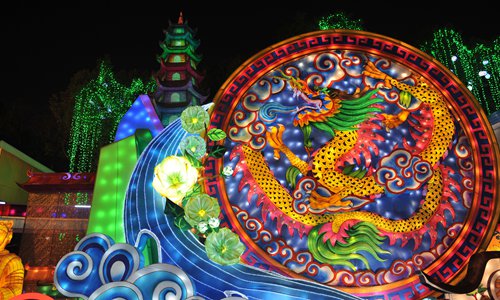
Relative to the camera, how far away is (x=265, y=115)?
4.46 meters

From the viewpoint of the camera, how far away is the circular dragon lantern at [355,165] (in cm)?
405

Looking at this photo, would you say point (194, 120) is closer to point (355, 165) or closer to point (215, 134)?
point (215, 134)

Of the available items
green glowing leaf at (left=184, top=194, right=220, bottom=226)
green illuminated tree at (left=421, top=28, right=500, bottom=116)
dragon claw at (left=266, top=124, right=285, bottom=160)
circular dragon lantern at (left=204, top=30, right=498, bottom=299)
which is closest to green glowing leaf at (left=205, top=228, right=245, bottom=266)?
green glowing leaf at (left=184, top=194, right=220, bottom=226)

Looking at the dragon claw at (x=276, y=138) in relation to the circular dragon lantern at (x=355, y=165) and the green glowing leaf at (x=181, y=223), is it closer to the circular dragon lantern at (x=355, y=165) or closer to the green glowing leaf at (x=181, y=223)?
the circular dragon lantern at (x=355, y=165)

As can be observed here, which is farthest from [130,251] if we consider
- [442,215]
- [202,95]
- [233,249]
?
[202,95]

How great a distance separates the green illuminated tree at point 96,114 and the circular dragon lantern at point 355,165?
12.5 metres

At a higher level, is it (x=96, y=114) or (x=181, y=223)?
(x=96, y=114)

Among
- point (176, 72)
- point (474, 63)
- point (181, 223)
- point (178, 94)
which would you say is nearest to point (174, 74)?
point (176, 72)

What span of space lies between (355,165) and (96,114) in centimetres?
1425

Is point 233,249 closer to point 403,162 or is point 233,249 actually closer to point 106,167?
point 106,167

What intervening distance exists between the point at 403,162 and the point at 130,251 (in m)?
3.06

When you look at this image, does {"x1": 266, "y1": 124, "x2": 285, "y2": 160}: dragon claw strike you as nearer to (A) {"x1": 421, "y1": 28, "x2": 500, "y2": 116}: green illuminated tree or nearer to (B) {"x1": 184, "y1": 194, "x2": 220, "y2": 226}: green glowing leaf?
(B) {"x1": 184, "y1": 194, "x2": 220, "y2": 226}: green glowing leaf

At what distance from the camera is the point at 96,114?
53.7 ft

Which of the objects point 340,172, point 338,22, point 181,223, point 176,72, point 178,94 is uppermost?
point 338,22
